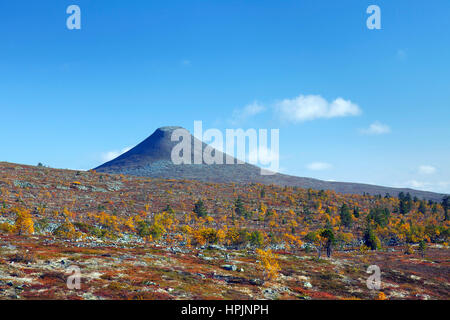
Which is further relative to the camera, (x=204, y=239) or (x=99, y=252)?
(x=204, y=239)

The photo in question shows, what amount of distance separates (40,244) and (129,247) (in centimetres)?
1432

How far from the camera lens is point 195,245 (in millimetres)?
68000

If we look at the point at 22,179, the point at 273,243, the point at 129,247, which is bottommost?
the point at 273,243

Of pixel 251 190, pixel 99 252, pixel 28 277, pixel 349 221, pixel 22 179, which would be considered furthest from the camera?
pixel 251 190

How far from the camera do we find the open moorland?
1270 inches

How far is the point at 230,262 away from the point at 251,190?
115m

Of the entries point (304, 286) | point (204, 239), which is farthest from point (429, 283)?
point (204, 239)

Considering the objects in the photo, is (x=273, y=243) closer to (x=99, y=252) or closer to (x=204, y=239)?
(x=204, y=239)

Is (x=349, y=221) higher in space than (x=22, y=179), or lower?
lower

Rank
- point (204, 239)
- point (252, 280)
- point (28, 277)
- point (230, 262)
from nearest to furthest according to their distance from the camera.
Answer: point (28, 277) < point (252, 280) < point (230, 262) < point (204, 239)

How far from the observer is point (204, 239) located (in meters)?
67.9

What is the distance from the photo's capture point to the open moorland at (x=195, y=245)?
32.2m
